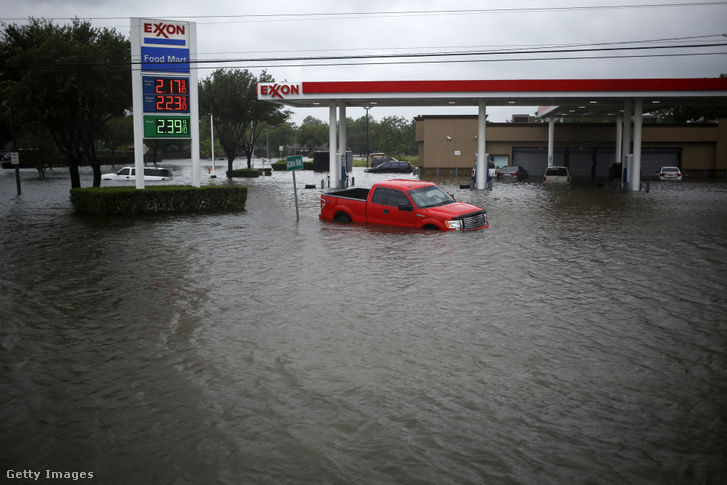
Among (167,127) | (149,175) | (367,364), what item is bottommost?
(367,364)

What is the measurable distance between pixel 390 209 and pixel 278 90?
1937 centimetres

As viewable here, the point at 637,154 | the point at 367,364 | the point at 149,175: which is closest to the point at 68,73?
the point at 149,175

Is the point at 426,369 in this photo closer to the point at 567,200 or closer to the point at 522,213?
the point at 522,213

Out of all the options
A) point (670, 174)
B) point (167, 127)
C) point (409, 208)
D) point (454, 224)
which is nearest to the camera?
point (454, 224)

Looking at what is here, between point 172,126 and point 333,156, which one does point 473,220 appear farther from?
point 333,156

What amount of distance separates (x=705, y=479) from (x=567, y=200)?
2795 cm

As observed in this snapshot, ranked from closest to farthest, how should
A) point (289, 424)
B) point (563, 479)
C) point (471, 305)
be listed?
point (563, 479) < point (289, 424) < point (471, 305)

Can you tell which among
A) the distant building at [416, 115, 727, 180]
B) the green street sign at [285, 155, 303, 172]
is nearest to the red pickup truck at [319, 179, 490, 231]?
the green street sign at [285, 155, 303, 172]

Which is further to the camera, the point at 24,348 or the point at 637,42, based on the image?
the point at 637,42

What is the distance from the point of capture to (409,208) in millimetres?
19609

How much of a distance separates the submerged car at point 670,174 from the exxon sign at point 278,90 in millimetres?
32269

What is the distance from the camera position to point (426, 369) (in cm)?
776

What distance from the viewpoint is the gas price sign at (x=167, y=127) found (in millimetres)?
Result: 25969

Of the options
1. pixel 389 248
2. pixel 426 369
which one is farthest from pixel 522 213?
pixel 426 369
